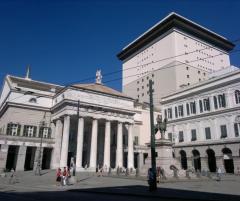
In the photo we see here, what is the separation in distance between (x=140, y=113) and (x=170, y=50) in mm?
30243

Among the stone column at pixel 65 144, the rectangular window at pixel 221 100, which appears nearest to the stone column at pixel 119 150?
the stone column at pixel 65 144

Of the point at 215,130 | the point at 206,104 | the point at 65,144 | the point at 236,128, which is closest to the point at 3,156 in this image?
the point at 65,144

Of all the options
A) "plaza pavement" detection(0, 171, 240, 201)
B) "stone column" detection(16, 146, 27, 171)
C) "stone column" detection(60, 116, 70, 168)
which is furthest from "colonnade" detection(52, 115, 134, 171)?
"plaza pavement" detection(0, 171, 240, 201)

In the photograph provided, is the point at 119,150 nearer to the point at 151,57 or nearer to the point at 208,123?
the point at 208,123

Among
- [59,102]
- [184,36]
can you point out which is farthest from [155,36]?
[59,102]

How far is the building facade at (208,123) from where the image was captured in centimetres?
4400

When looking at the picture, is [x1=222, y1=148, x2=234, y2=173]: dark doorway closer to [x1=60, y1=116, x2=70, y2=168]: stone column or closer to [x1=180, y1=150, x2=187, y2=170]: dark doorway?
[x1=180, y1=150, x2=187, y2=170]: dark doorway

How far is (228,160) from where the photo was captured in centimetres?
4478

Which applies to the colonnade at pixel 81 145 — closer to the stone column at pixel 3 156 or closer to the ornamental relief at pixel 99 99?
the ornamental relief at pixel 99 99

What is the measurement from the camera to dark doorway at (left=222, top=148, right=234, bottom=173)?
44.1 m

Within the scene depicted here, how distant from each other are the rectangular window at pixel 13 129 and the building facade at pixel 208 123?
32179 millimetres

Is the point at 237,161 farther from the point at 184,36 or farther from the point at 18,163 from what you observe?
the point at 184,36

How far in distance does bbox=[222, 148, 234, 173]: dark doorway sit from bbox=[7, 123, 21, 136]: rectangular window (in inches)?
1519

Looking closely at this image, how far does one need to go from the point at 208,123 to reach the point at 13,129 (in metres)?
37.6
